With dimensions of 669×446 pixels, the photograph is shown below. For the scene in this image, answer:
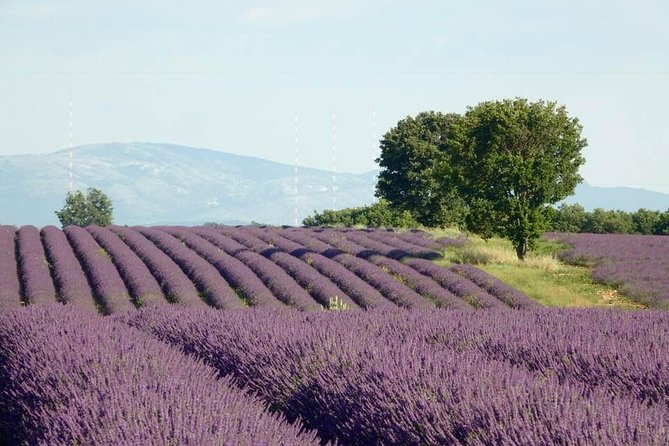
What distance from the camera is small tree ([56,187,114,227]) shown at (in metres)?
66.4

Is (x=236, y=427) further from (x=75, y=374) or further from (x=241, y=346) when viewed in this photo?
(x=241, y=346)

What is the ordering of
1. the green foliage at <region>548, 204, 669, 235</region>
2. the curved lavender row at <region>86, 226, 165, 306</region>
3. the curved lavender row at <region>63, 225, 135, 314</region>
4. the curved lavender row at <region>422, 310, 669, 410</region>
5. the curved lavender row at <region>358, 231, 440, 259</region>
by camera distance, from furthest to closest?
the green foliage at <region>548, 204, 669, 235</region>, the curved lavender row at <region>358, 231, 440, 259</region>, the curved lavender row at <region>86, 226, 165, 306</region>, the curved lavender row at <region>63, 225, 135, 314</region>, the curved lavender row at <region>422, 310, 669, 410</region>

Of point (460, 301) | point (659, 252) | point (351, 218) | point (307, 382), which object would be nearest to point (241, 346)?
point (307, 382)

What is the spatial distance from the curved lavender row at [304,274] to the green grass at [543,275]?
4181 mm

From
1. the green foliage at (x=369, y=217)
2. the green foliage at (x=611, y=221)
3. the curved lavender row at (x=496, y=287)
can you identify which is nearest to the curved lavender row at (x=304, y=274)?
the curved lavender row at (x=496, y=287)

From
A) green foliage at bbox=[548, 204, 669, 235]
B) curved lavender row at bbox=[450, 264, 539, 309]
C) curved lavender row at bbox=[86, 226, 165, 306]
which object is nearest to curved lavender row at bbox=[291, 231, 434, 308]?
curved lavender row at bbox=[450, 264, 539, 309]

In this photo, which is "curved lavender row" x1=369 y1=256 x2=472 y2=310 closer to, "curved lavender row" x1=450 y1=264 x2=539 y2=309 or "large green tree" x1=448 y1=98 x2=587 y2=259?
"curved lavender row" x1=450 y1=264 x2=539 y2=309

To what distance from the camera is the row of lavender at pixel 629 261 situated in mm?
21500

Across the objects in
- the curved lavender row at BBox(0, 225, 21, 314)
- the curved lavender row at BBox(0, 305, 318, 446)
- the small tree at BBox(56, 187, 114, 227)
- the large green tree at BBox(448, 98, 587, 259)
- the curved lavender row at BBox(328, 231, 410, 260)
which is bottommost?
the small tree at BBox(56, 187, 114, 227)

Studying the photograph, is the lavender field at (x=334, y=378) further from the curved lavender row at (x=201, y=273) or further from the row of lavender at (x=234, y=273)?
the row of lavender at (x=234, y=273)

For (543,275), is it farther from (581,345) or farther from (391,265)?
(581,345)

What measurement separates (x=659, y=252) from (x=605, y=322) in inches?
767

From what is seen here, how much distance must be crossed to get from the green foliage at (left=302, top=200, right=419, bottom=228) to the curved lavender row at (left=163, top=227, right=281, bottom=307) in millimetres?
17456

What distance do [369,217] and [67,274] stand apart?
3148cm
